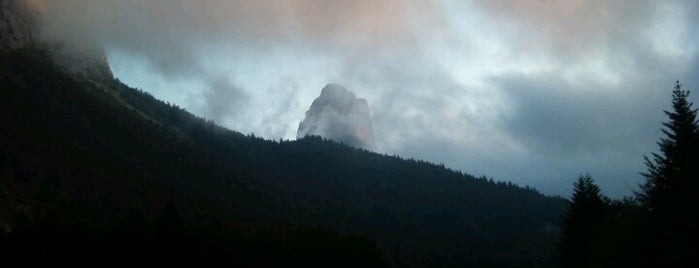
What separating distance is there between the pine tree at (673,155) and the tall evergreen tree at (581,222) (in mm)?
18718

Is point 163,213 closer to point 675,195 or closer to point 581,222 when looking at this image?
point 581,222

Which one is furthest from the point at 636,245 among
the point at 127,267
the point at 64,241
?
the point at 64,241

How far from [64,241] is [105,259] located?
7.37 m

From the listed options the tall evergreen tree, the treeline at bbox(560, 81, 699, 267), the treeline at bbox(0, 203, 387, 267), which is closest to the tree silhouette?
the treeline at bbox(560, 81, 699, 267)

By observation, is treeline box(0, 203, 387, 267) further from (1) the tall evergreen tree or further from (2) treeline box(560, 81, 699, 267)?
(2) treeline box(560, 81, 699, 267)

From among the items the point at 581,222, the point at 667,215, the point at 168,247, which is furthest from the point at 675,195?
the point at 168,247

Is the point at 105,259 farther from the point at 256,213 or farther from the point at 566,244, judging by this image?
the point at 256,213

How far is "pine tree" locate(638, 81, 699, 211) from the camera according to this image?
34875 mm

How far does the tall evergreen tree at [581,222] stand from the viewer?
57.6m

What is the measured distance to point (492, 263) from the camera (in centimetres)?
19325

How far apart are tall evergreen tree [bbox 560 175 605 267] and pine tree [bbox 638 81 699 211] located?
18.7 metres

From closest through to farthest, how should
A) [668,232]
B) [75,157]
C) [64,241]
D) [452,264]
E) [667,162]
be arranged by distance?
1. [668,232]
2. [667,162]
3. [64,241]
4. [75,157]
5. [452,264]

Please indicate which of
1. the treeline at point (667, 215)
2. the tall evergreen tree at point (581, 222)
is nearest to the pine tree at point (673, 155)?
the treeline at point (667, 215)

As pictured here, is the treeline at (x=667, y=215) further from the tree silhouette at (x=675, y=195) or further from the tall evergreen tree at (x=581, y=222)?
the tall evergreen tree at (x=581, y=222)
